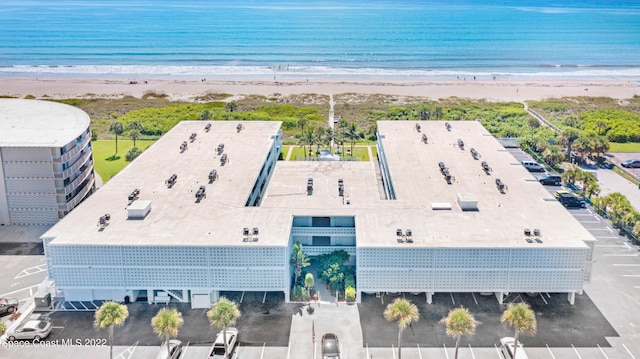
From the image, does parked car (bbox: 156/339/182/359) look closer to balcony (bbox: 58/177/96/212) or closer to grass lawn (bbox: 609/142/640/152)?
balcony (bbox: 58/177/96/212)

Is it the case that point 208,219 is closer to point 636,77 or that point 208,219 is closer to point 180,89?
point 180,89

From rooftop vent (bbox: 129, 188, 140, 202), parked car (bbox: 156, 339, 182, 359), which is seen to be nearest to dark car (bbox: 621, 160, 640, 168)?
rooftop vent (bbox: 129, 188, 140, 202)

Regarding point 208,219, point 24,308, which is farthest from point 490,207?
point 24,308

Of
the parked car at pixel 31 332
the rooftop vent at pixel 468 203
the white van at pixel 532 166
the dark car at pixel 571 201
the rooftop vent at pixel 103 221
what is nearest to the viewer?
the parked car at pixel 31 332

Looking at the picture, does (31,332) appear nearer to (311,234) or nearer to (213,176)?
(311,234)

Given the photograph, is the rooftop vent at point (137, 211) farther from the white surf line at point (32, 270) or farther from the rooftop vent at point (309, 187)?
the rooftop vent at point (309, 187)

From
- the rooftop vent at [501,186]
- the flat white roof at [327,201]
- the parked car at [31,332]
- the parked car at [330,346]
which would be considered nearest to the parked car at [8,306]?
the parked car at [31,332]

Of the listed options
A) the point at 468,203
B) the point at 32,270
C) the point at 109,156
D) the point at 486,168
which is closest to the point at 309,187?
the point at 468,203
